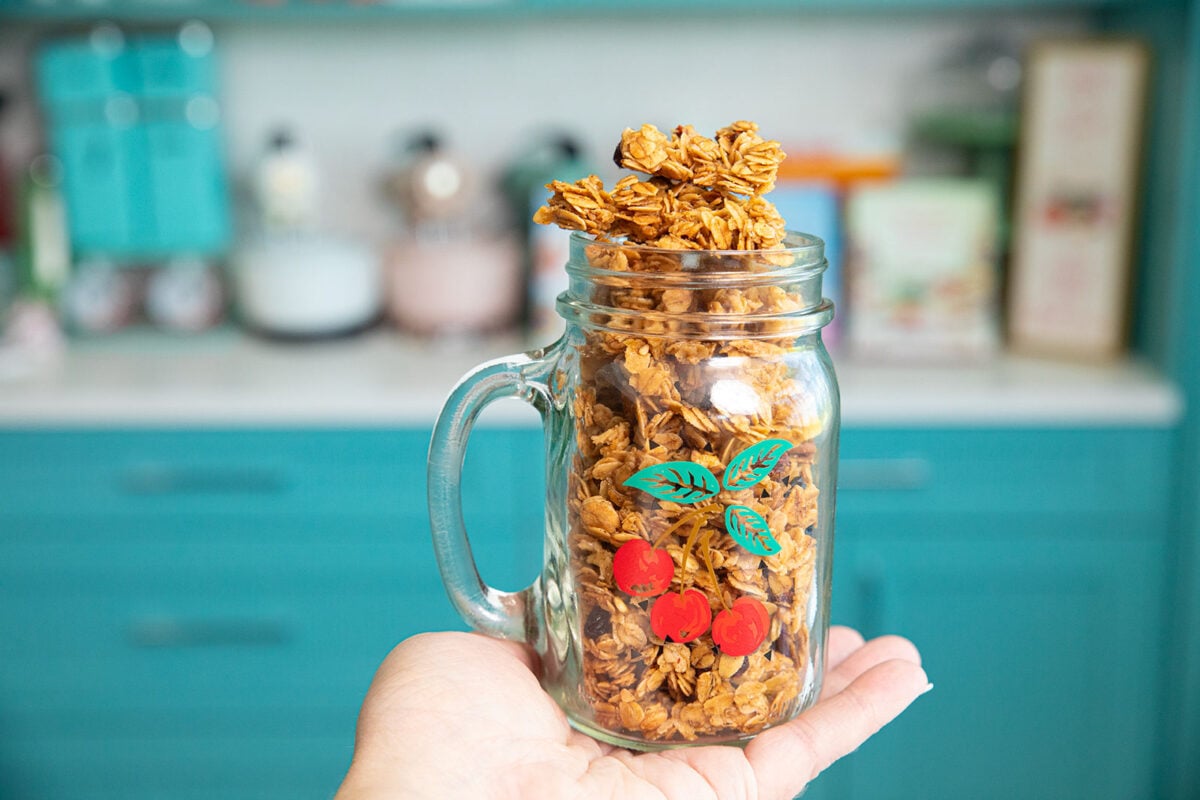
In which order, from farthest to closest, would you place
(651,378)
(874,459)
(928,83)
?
(928,83) → (874,459) → (651,378)

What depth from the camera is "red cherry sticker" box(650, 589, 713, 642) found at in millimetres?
711

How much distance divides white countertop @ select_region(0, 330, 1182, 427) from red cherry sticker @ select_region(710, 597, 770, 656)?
1.17 m

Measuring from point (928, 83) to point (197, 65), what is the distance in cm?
137

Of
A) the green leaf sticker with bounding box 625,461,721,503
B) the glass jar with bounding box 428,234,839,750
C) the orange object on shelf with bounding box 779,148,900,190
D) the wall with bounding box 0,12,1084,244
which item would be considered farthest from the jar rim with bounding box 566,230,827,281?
the wall with bounding box 0,12,1084,244

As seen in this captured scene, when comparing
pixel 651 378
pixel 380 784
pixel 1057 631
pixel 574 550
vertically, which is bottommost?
pixel 1057 631

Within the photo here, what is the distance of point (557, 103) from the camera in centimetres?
238

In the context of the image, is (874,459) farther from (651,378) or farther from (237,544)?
(651,378)

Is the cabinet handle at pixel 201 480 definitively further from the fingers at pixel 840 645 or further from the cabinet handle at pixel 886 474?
the fingers at pixel 840 645

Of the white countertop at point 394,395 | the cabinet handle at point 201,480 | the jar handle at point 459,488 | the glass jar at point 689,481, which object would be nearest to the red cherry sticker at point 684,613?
the glass jar at point 689,481

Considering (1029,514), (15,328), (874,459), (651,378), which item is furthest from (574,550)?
(15,328)

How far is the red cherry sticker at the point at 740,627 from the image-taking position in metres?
0.72

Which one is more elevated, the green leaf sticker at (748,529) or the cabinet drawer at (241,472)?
the green leaf sticker at (748,529)

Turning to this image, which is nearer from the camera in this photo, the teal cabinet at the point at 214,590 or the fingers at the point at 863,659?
the fingers at the point at 863,659

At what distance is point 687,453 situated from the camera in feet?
2.32
